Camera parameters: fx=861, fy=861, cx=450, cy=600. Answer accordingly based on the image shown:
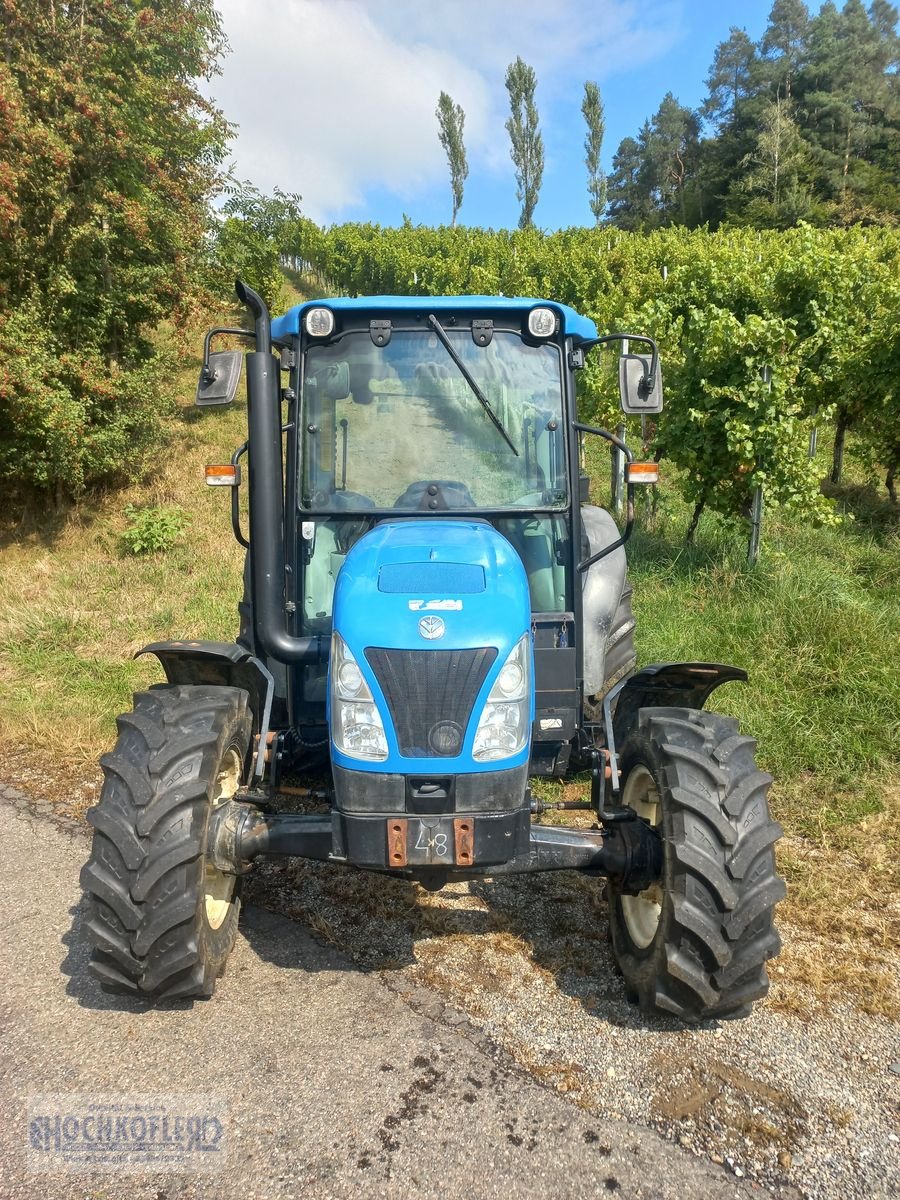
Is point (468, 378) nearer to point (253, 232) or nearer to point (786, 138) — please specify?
point (253, 232)

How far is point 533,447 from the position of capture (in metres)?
3.45

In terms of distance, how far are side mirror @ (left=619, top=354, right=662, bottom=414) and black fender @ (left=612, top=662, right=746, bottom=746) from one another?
3.26ft

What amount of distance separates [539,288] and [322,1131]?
78.8 ft

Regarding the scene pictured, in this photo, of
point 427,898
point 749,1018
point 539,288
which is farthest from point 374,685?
point 539,288

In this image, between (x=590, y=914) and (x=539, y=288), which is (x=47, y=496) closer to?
(x=590, y=914)

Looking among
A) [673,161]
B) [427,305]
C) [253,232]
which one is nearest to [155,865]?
[427,305]

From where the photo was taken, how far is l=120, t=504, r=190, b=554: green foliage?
10.7 metres

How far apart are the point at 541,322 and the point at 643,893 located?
216cm

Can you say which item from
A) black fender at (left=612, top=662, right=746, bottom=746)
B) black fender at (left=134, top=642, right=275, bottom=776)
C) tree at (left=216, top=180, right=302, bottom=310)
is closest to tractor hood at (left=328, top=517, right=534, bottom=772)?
black fender at (left=134, top=642, right=275, bottom=776)

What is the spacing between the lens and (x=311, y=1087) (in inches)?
95.6

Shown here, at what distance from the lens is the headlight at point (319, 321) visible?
3.32 m

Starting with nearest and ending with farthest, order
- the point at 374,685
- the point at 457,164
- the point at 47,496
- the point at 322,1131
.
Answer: the point at 322,1131 → the point at 374,685 → the point at 47,496 → the point at 457,164

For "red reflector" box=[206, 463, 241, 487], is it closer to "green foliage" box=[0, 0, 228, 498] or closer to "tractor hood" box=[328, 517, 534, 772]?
"tractor hood" box=[328, 517, 534, 772]

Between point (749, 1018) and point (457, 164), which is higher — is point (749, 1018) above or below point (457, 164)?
below
